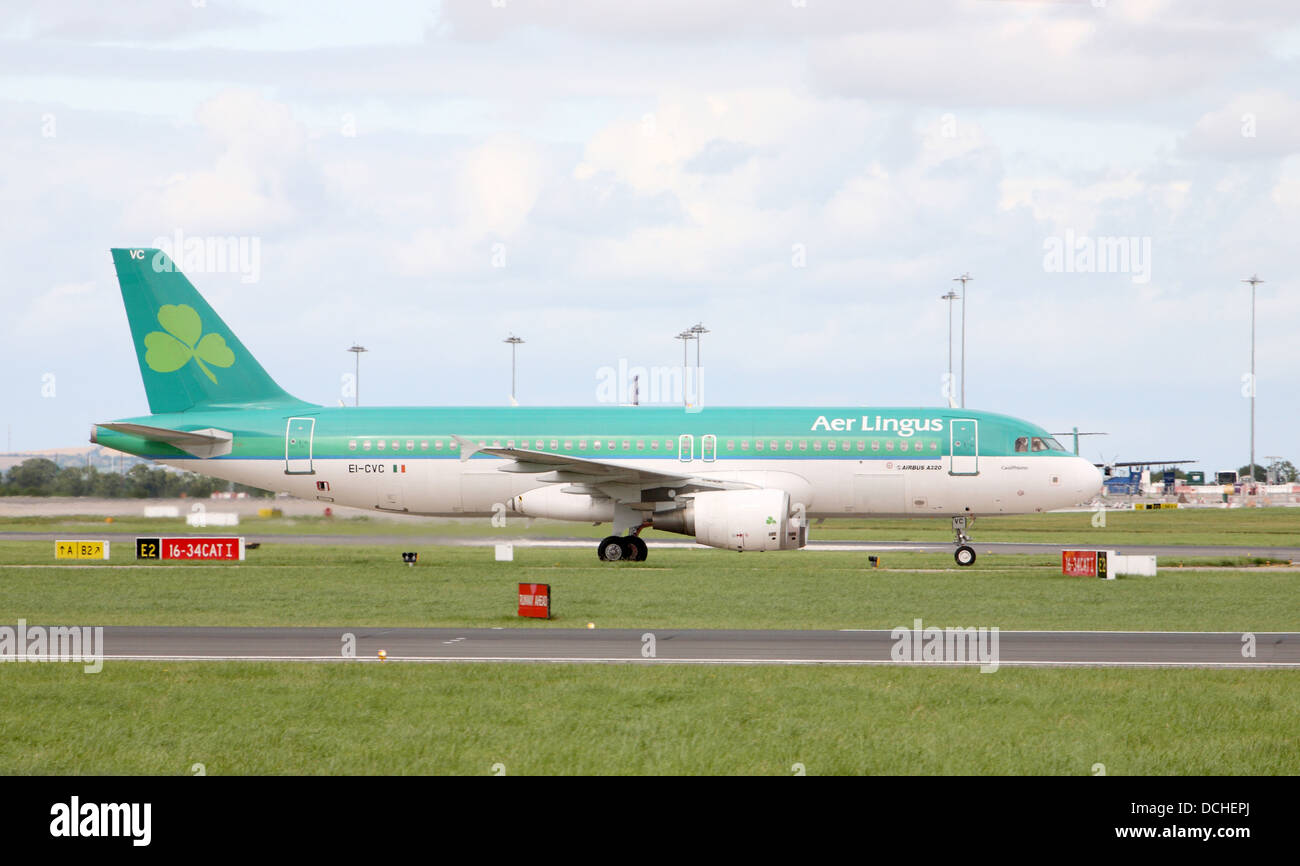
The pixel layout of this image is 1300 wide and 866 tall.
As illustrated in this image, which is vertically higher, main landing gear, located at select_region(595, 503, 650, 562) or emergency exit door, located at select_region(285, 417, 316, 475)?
emergency exit door, located at select_region(285, 417, 316, 475)

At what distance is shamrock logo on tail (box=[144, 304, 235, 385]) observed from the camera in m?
41.5

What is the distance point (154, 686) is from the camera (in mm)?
16453

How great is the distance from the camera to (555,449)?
4081 cm

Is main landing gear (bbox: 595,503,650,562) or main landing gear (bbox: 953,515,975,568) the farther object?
main landing gear (bbox: 953,515,975,568)

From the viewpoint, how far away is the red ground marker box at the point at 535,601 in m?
25.1

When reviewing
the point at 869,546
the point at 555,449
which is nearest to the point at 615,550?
the point at 555,449

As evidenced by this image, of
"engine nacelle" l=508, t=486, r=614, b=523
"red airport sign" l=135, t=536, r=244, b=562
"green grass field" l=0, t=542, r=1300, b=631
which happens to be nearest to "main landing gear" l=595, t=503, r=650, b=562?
"engine nacelle" l=508, t=486, r=614, b=523

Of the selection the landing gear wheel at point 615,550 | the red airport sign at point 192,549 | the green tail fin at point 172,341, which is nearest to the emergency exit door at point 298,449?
the green tail fin at point 172,341

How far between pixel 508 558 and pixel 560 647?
69.2ft

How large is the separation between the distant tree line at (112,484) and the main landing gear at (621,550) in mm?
18952

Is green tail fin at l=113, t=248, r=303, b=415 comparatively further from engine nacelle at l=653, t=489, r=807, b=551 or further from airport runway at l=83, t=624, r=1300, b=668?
airport runway at l=83, t=624, r=1300, b=668

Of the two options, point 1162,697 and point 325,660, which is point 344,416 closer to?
point 325,660

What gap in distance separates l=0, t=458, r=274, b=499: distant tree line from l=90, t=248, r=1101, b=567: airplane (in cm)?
1154

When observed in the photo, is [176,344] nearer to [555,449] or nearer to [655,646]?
[555,449]
